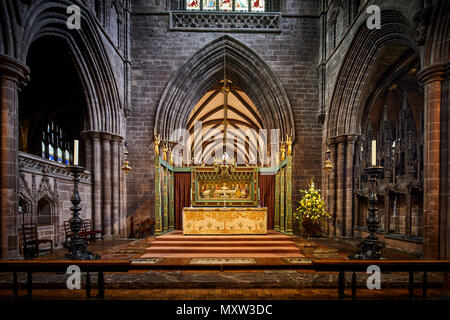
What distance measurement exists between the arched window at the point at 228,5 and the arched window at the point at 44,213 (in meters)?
10.2

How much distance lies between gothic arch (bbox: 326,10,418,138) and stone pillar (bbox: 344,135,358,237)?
425mm

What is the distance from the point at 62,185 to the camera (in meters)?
8.82

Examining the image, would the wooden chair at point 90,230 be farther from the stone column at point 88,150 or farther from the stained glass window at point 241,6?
the stained glass window at point 241,6

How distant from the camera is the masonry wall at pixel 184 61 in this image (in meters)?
11.6

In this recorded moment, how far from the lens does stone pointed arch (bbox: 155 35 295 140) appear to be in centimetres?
1202

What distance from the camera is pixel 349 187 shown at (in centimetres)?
1015

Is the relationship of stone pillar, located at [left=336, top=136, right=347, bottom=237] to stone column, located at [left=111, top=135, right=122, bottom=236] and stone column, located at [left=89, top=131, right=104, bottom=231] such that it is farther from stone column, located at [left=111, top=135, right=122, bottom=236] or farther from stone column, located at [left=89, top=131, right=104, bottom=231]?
stone column, located at [left=89, top=131, right=104, bottom=231]

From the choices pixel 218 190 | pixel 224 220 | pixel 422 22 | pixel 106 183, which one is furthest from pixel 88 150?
pixel 422 22

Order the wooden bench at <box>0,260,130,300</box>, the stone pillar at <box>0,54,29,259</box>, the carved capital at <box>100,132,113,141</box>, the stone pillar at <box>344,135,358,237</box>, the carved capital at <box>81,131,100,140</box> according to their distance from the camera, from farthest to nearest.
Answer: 1. the carved capital at <box>100,132,113,141</box>
2. the carved capital at <box>81,131,100,140</box>
3. the stone pillar at <box>344,135,358,237</box>
4. the stone pillar at <box>0,54,29,259</box>
5. the wooden bench at <box>0,260,130,300</box>

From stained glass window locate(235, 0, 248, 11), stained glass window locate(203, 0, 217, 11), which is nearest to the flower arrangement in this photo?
stained glass window locate(235, 0, 248, 11)
